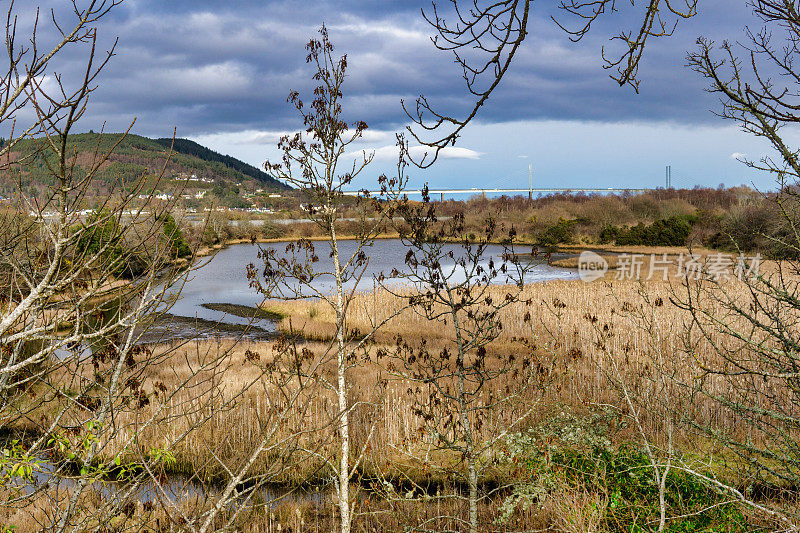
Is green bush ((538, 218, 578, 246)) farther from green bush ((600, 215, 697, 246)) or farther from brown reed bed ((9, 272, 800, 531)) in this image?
brown reed bed ((9, 272, 800, 531))

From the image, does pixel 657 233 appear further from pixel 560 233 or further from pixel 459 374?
pixel 459 374

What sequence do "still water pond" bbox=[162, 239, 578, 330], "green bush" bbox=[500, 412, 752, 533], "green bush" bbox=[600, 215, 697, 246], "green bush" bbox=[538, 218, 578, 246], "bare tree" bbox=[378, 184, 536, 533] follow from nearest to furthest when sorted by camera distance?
"bare tree" bbox=[378, 184, 536, 533] → "green bush" bbox=[500, 412, 752, 533] → "still water pond" bbox=[162, 239, 578, 330] → "green bush" bbox=[600, 215, 697, 246] → "green bush" bbox=[538, 218, 578, 246]

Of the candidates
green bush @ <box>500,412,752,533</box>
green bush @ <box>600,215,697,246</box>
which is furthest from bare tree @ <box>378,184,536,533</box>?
green bush @ <box>600,215,697,246</box>

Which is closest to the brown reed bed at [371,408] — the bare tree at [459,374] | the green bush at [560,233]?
the bare tree at [459,374]

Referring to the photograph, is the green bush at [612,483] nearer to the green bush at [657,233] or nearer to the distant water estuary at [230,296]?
the distant water estuary at [230,296]

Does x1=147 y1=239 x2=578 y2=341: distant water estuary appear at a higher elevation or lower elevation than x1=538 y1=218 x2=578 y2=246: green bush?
lower

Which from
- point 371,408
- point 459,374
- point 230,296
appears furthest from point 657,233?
point 459,374

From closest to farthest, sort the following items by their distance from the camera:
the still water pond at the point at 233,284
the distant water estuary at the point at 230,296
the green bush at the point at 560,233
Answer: the distant water estuary at the point at 230,296
the still water pond at the point at 233,284
the green bush at the point at 560,233

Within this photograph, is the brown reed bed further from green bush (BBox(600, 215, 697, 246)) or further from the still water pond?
green bush (BBox(600, 215, 697, 246))

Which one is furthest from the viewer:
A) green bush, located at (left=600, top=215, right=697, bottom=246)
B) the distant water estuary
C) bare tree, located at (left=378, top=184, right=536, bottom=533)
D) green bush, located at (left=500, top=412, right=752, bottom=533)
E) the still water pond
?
green bush, located at (left=600, top=215, right=697, bottom=246)

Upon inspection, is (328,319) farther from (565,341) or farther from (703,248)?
(703,248)

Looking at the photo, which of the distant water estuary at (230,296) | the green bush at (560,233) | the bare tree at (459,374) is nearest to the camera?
the bare tree at (459,374)

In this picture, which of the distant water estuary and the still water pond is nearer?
the distant water estuary

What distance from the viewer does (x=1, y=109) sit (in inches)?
111
